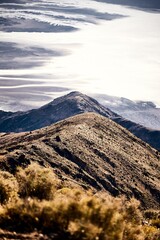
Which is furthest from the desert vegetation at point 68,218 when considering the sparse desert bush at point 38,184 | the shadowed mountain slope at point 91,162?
the shadowed mountain slope at point 91,162

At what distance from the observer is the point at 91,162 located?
531 feet

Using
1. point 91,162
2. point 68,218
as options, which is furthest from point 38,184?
point 91,162

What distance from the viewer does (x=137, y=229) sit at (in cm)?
4206

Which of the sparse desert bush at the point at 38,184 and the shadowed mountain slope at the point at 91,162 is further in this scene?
the shadowed mountain slope at the point at 91,162

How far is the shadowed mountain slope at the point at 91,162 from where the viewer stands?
144 m

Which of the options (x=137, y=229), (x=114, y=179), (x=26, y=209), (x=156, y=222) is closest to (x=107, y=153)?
(x=114, y=179)

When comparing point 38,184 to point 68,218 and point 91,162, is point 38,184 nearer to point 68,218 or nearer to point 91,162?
point 68,218

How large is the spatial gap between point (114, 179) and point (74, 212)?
133 metres

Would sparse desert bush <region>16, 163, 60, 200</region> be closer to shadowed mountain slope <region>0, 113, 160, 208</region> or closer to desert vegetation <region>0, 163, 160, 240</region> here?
desert vegetation <region>0, 163, 160, 240</region>

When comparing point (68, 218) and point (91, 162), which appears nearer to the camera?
point (68, 218)

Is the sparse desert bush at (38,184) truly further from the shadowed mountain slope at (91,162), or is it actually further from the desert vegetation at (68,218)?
the shadowed mountain slope at (91,162)

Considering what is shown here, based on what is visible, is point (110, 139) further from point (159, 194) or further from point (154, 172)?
point (159, 194)

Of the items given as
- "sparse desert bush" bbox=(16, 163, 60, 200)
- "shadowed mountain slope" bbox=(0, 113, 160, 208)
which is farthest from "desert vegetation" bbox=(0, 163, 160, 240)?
"shadowed mountain slope" bbox=(0, 113, 160, 208)

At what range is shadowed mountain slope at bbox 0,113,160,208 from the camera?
14438 cm
